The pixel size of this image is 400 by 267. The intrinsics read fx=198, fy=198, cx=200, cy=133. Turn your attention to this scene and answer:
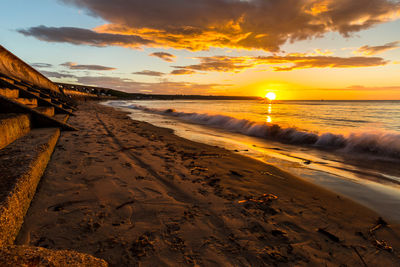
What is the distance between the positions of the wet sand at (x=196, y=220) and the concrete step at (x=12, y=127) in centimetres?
66

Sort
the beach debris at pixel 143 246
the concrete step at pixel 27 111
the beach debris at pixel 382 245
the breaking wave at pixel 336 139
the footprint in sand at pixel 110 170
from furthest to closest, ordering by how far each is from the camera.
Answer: the breaking wave at pixel 336 139 → the concrete step at pixel 27 111 → the footprint in sand at pixel 110 170 → the beach debris at pixel 382 245 → the beach debris at pixel 143 246

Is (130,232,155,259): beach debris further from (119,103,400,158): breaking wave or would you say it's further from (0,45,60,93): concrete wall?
(0,45,60,93): concrete wall

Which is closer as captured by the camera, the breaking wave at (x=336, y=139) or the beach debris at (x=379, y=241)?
the beach debris at (x=379, y=241)

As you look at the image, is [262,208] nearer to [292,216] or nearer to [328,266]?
[292,216]

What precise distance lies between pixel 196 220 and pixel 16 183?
1.69 meters

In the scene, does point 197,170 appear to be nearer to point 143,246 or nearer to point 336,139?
point 143,246

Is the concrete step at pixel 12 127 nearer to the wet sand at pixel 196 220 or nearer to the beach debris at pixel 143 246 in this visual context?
the wet sand at pixel 196 220

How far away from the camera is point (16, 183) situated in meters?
1.72

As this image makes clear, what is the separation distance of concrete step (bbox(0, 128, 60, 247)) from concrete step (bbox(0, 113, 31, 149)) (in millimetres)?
150

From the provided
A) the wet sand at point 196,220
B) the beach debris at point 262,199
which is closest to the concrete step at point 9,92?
the wet sand at point 196,220

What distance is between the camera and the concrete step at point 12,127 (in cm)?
278

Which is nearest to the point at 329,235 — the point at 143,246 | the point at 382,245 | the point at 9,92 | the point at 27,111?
the point at 382,245

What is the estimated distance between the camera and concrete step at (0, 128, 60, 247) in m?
1.42

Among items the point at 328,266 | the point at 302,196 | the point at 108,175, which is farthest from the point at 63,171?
the point at 302,196
